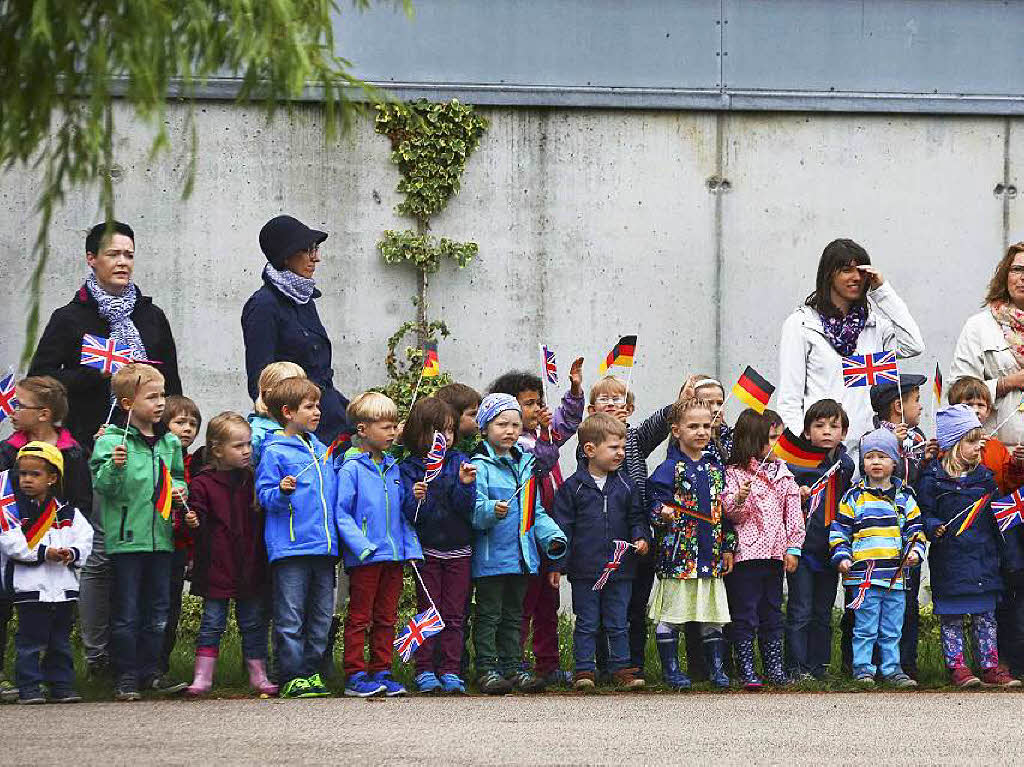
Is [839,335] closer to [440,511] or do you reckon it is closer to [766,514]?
[766,514]

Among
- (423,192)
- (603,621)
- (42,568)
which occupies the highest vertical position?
(423,192)

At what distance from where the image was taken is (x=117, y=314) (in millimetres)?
8906

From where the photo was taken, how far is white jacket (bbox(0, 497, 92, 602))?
26.3 ft

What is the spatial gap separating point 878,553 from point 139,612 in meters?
3.59

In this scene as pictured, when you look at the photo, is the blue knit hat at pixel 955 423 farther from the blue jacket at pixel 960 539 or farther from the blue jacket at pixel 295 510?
the blue jacket at pixel 295 510

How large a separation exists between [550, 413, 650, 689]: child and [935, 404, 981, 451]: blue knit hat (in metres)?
1.59

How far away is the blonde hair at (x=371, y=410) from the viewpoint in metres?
8.59

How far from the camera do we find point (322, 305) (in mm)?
11492

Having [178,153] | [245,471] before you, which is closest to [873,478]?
[245,471]

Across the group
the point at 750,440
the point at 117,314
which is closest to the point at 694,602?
the point at 750,440

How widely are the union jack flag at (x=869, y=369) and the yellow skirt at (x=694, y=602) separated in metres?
1.38

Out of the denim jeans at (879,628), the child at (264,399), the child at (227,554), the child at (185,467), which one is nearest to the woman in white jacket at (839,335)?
the denim jeans at (879,628)

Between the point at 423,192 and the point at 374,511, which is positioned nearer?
the point at 374,511

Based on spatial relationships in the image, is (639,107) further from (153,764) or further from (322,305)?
(153,764)
